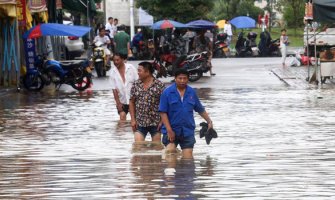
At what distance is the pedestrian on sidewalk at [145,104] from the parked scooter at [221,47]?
130ft

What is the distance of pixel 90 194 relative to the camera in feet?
36.7

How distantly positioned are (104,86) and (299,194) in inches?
902

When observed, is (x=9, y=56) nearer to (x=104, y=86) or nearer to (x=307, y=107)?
(x=104, y=86)

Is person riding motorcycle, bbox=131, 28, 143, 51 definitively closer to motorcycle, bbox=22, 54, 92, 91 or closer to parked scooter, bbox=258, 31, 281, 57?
parked scooter, bbox=258, 31, 281, 57

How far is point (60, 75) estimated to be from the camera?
32156 mm

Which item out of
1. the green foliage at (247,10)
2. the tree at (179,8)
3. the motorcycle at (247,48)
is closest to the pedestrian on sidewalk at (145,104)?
the motorcycle at (247,48)

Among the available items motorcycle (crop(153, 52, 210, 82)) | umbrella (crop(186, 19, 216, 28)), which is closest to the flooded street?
motorcycle (crop(153, 52, 210, 82))

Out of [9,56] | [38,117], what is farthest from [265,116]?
[9,56]

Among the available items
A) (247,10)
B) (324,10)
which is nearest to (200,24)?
(324,10)

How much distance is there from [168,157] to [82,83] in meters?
18.3

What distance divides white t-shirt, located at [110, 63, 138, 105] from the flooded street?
24.6 inches

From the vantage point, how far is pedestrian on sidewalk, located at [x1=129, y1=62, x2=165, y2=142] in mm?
14820

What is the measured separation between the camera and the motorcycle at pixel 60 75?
31734 millimetres

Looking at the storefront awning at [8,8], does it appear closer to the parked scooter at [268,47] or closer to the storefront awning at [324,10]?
the storefront awning at [324,10]
